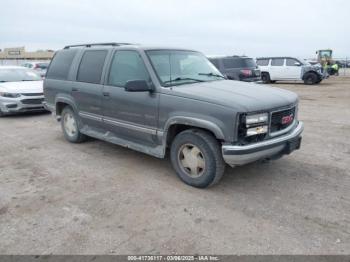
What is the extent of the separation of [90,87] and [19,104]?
15.8 feet

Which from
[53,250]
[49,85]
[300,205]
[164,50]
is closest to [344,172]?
[300,205]

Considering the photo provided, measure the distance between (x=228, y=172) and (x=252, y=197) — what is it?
856mm

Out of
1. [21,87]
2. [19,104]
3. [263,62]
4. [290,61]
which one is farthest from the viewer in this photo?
[263,62]

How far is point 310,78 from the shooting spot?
66.9 ft

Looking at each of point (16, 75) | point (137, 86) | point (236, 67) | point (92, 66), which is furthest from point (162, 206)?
point (236, 67)

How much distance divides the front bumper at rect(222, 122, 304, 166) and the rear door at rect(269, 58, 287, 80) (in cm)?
1769

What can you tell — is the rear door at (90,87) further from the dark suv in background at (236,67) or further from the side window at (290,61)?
the side window at (290,61)

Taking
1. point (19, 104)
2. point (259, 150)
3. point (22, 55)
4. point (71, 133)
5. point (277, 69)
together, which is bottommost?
point (71, 133)

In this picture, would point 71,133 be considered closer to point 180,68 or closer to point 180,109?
point 180,68

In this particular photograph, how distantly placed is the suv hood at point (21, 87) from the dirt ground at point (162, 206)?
3.91 m

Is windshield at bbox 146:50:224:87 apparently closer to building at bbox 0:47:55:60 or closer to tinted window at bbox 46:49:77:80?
tinted window at bbox 46:49:77:80

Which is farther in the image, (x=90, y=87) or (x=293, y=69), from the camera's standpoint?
(x=293, y=69)

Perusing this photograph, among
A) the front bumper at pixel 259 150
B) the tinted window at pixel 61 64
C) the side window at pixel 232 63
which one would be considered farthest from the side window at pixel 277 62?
the front bumper at pixel 259 150

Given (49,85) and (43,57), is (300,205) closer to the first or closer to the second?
(49,85)
